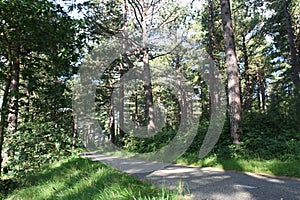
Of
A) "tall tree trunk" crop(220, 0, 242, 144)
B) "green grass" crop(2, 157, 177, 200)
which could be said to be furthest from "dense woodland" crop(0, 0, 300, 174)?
"green grass" crop(2, 157, 177, 200)

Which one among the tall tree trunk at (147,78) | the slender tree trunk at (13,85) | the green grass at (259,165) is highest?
the tall tree trunk at (147,78)

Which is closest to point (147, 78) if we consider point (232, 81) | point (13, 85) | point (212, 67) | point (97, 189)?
Result: point (212, 67)

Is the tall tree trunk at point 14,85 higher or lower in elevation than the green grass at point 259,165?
higher

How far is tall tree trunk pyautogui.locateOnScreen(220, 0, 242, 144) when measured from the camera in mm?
9398

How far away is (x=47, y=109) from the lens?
6.54 meters

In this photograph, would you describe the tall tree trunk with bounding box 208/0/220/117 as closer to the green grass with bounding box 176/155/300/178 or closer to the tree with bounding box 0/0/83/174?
the green grass with bounding box 176/155/300/178

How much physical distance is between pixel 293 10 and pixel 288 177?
19.7 meters

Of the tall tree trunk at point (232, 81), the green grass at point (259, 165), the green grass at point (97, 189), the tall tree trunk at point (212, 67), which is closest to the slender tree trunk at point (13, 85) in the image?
the green grass at point (97, 189)

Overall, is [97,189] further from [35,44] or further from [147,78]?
[147,78]

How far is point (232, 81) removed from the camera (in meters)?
9.58

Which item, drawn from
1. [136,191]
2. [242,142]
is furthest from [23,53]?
[242,142]

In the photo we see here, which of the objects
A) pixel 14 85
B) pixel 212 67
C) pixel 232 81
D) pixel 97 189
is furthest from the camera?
pixel 212 67

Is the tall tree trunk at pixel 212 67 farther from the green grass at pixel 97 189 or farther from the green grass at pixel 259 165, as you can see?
the green grass at pixel 97 189

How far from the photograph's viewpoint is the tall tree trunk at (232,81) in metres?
9.40
